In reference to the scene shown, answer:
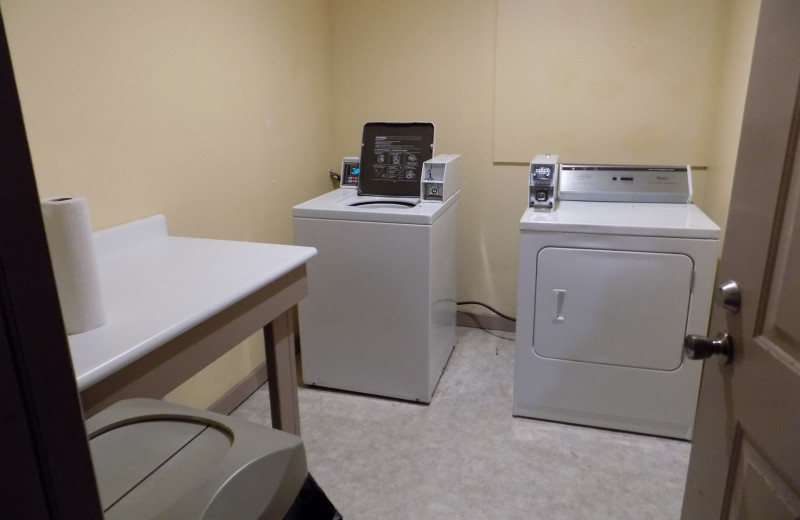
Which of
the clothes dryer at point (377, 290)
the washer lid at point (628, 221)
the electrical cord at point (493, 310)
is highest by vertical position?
the washer lid at point (628, 221)

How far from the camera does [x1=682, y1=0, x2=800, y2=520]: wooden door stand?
31.8 inches

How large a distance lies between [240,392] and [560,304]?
144 centimetres

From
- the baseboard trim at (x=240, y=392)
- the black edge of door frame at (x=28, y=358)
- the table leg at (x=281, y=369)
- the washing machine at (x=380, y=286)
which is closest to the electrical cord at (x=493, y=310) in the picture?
the washing machine at (x=380, y=286)

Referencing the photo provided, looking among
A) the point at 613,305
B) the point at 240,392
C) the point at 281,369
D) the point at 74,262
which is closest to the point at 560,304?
the point at 613,305

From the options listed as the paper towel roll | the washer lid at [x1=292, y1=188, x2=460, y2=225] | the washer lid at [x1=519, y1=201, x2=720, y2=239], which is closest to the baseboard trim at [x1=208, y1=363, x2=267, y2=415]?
the washer lid at [x1=292, y1=188, x2=460, y2=225]

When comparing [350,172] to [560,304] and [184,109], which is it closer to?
[184,109]

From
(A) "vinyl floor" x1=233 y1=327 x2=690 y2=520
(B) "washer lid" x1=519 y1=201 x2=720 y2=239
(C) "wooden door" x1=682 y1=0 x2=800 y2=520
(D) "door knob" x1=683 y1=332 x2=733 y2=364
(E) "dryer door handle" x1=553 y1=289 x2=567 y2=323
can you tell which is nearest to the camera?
(C) "wooden door" x1=682 y1=0 x2=800 y2=520

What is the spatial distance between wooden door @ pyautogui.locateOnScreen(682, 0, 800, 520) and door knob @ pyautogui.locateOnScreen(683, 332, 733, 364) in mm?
14

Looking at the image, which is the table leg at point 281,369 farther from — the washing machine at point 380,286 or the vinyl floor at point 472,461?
the washing machine at point 380,286

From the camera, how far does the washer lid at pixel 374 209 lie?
7.45 ft

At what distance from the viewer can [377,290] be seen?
93.9 inches

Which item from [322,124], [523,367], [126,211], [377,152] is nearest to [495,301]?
[523,367]

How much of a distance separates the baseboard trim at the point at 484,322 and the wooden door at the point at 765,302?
217 cm

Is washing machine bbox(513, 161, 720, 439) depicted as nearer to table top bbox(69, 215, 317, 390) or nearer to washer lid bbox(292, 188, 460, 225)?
washer lid bbox(292, 188, 460, 225)
